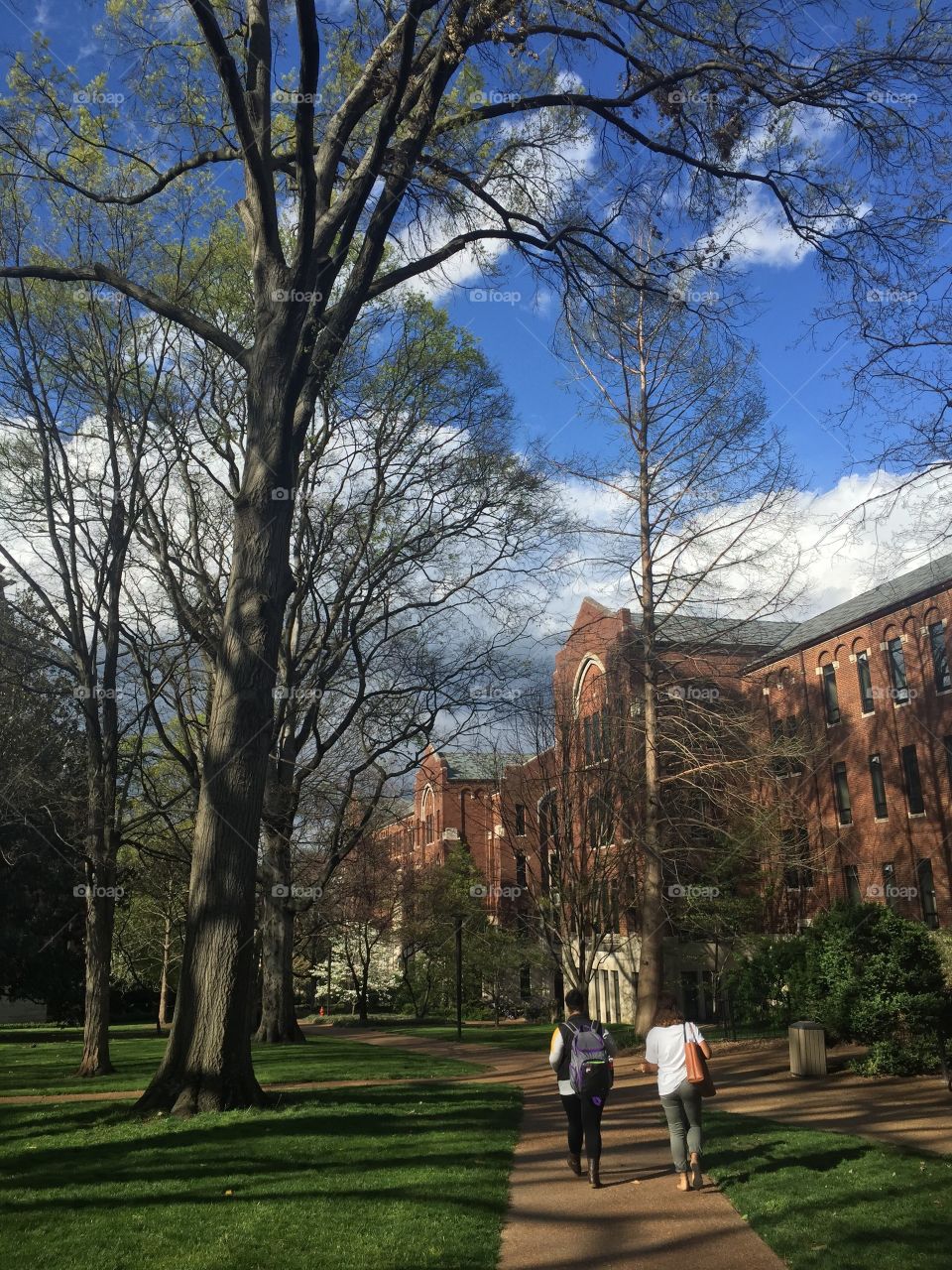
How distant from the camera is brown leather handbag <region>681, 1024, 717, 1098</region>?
7.67 metres

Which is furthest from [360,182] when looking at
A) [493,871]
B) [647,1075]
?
[493,871]

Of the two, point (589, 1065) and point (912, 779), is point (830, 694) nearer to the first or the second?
point (912, 779)

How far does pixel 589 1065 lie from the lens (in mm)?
7949

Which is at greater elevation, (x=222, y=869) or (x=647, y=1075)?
(x=222, y=869)

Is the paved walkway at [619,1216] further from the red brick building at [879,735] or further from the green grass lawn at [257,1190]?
the red brick building at [879,735]

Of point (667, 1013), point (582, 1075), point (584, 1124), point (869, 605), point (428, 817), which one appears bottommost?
point (584, 1124)

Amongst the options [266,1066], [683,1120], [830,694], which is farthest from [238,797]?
[830,694]

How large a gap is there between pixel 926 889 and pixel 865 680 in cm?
689

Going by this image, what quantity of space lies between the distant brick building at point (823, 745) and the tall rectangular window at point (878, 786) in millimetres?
60

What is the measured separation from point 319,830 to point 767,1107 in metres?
19.1

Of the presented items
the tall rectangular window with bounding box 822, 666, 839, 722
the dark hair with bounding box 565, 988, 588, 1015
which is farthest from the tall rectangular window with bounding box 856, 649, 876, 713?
the dark hair with bounding box 565, 988, 588, 1015

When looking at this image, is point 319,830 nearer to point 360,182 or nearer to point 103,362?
point 103,362

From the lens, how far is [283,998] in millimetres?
25750

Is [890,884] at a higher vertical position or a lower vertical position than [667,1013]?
higher
